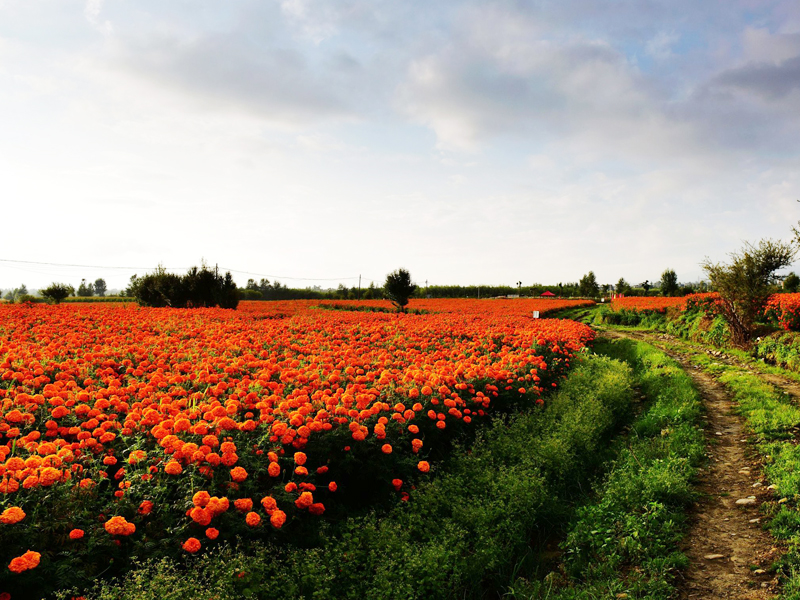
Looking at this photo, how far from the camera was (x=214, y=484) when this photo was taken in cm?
354

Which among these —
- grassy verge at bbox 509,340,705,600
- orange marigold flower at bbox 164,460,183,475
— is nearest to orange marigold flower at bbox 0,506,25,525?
orange marigold flower at bbox 164,460,183,475

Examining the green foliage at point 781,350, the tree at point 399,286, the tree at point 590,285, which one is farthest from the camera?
the tree at point 590,285

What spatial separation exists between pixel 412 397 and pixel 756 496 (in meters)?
3.90

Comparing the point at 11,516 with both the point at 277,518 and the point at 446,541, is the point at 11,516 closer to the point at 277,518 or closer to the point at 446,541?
the point at 277,518

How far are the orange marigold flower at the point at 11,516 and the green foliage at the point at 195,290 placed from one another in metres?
22.9

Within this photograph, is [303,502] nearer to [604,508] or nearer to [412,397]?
[412,397]

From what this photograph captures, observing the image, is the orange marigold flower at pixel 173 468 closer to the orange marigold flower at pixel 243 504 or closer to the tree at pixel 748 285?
the orange marigold flower at pixel 243 504

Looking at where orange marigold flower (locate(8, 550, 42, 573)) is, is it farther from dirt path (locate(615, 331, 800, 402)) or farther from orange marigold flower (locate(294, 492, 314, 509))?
dirt path (locate(615, 331, 800, 402))

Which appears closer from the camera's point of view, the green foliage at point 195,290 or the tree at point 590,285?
the green foliage at point 195,290

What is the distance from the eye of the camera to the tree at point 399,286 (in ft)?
91.1

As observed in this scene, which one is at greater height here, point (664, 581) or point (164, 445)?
point (164, 445)

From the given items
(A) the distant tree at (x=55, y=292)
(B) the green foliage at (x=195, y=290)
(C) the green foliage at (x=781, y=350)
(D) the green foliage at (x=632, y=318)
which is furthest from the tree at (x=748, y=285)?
(A) the distant tree at (x=55, y=292)

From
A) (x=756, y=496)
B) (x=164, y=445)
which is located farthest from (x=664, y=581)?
(x=164, y=445)

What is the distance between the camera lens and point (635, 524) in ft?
14.8
